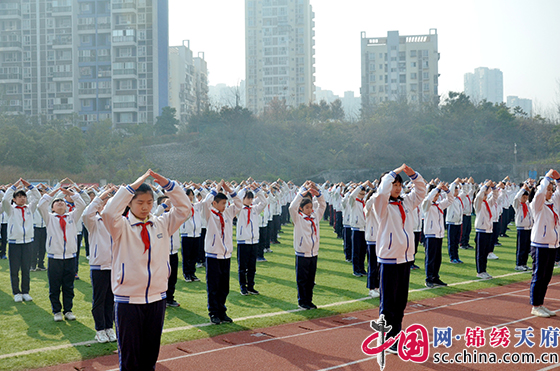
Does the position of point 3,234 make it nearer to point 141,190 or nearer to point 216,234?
point 216,234

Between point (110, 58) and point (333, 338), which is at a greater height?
point (110, 58)

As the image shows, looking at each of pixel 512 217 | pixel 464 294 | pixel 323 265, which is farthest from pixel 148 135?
pixel 464 294

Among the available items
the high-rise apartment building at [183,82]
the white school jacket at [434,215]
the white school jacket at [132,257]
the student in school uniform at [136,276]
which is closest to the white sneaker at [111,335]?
the student in school uniform at [136,276]

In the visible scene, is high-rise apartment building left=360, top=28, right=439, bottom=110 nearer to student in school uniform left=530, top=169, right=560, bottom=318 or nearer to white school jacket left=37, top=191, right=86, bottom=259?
student in school uniform left=530, top=169, right=560, bottom=318

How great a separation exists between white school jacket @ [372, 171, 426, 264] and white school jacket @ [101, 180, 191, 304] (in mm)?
2847

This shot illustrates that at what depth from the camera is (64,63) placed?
5519 cm

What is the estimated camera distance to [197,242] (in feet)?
39.3

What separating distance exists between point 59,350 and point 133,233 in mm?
3235

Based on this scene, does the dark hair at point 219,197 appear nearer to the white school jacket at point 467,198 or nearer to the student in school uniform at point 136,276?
the student in school uniform at point 136,276

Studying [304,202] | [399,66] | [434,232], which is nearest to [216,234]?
[304,202]

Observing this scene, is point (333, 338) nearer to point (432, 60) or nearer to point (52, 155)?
point (52, 155)

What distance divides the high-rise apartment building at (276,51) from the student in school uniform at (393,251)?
272 feet

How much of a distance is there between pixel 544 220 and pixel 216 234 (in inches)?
215

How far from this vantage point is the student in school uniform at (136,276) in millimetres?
4312
